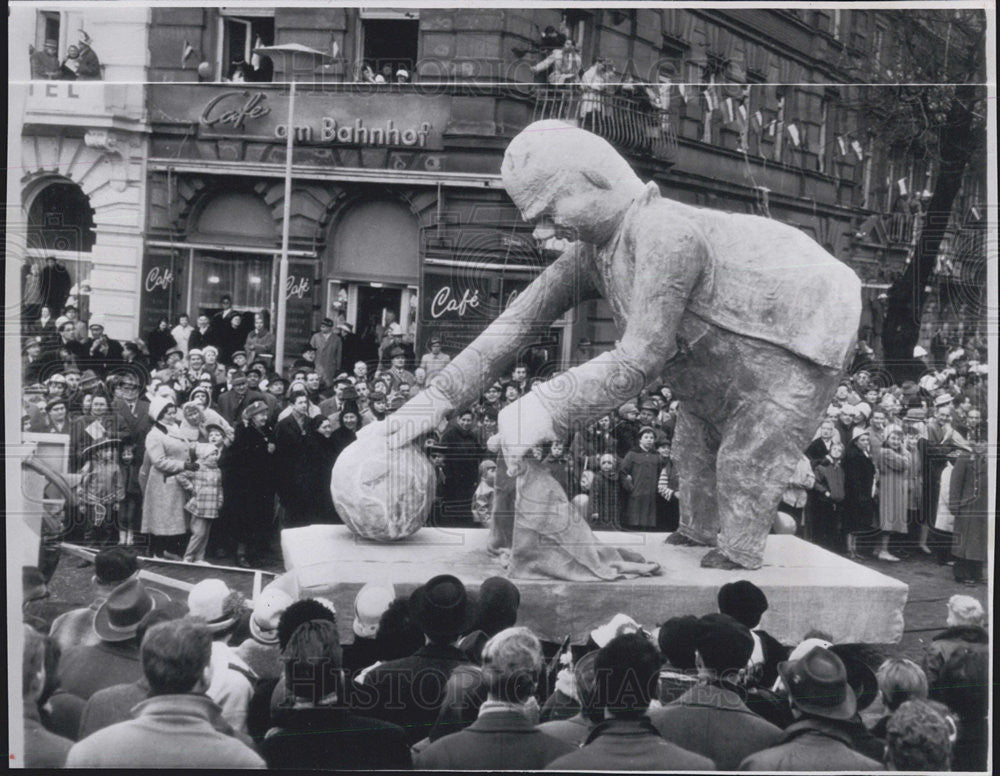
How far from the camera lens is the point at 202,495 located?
546 centimetres

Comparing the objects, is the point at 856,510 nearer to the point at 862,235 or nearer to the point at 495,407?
the point at 862,235

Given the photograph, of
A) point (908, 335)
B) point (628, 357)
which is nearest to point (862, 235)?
point (908, 335)

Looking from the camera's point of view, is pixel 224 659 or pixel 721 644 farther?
pixel 224 659

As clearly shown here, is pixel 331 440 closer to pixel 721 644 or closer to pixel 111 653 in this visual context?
pixel 111 653

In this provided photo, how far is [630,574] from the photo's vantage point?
5121mm

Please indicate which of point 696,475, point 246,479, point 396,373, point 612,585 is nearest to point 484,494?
point 396,373

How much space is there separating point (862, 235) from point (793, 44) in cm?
76

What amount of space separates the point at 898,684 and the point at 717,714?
1.79 ft

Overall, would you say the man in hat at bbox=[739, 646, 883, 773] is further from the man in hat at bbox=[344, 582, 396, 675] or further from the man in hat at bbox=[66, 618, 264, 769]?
the man in hat at bbox=[66, 618, 264, 769]

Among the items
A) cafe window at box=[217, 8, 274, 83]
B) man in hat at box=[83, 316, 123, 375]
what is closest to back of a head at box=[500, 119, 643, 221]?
cafe window at box=[217, 8, 274, 83]

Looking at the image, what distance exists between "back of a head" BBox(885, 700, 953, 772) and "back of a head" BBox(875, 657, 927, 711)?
0.08m

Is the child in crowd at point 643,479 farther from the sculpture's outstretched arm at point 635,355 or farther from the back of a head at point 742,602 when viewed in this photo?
the back of a head at point 742,602

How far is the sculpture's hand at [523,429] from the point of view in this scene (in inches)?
194

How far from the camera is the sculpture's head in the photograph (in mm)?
5020
